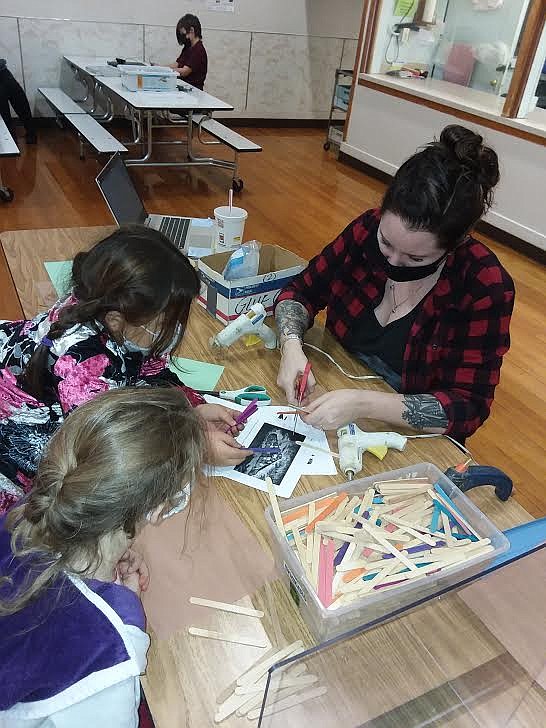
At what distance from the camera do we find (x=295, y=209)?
4.57 metres

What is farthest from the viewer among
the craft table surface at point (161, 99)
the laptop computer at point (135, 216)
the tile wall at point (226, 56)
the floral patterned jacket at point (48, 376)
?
the tile wall at point (226, 56)

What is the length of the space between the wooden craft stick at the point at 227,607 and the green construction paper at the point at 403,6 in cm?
548

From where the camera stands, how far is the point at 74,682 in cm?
71

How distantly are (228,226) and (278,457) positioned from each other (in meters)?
0.82

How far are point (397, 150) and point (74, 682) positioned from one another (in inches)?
207

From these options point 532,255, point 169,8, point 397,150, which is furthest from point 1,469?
point 169,8

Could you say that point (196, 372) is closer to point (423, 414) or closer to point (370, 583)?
point (423, 414)

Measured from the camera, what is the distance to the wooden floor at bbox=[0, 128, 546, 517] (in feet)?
8.16

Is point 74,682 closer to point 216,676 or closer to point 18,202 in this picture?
point 216,676

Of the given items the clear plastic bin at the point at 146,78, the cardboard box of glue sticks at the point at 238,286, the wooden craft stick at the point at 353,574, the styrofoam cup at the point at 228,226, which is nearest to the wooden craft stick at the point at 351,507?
the wooden craft stick at the point at 353,574

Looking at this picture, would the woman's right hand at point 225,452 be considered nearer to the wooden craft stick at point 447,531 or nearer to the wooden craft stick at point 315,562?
the wooden craft stick at point 315,562

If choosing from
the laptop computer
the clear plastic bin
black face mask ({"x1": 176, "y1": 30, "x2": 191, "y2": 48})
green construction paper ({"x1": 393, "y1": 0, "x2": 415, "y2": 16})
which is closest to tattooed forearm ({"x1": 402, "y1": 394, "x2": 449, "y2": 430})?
the laptop computer

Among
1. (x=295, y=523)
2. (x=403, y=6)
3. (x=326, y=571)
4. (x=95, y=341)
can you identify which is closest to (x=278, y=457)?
(x=295, y=523)

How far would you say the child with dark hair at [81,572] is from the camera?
0.71 m
